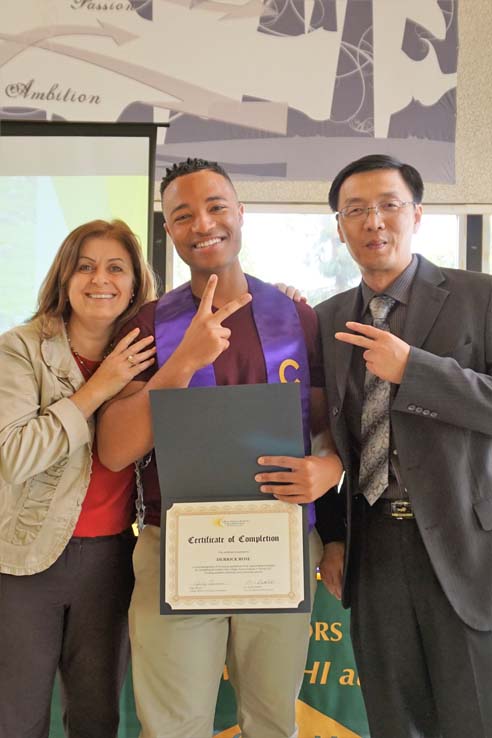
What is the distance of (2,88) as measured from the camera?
4016 millimetres

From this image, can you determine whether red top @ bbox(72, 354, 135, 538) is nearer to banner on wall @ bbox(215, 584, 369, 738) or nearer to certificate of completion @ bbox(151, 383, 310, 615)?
certificate of completion @ bbox(151, 383, 310, 615)

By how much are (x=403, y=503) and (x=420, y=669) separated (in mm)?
410

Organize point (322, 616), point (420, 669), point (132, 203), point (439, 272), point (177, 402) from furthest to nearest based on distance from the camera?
point (132, 203), point (322, 616), point (439, 272), point (420, 669), point (177, 402)

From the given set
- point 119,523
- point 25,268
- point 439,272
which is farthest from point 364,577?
point 25,268

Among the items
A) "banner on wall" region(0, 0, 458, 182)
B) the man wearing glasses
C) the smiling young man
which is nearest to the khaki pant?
the smiling young man

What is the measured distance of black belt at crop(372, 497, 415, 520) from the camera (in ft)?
5.17

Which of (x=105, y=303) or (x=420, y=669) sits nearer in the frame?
(x=420, y=669)

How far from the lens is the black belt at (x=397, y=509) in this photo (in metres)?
1.58

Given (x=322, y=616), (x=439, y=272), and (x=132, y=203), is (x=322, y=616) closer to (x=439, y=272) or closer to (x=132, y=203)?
(x=439, y=272)

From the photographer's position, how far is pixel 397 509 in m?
1.58

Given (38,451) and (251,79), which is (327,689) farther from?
(251,79)

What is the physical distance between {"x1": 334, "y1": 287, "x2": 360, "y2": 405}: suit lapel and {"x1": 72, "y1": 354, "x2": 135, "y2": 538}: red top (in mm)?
602

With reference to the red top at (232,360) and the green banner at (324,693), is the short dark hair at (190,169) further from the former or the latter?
the green banner at (324,693)

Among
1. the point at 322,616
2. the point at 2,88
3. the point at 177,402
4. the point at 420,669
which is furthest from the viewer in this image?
the point at 2,88
